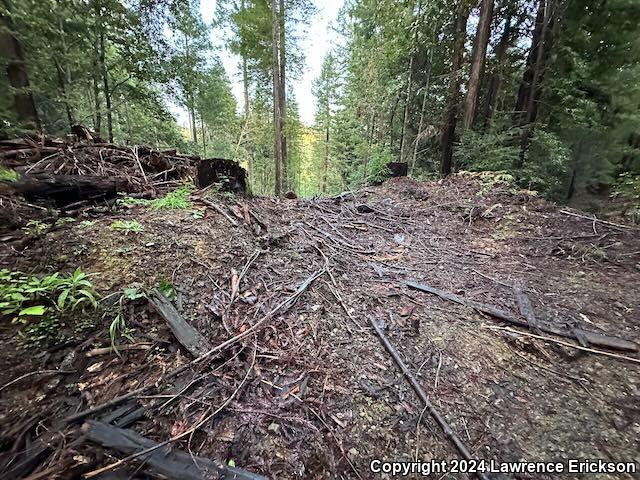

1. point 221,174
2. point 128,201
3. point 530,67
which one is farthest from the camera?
point 530,67

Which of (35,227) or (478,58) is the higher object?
(478,58)

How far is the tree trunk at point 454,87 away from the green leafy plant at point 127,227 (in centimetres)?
1008

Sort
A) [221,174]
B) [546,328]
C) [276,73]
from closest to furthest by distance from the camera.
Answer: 1. [546,328]
2. [221,174]
3. [276,73]

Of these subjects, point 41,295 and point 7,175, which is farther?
point 7,175

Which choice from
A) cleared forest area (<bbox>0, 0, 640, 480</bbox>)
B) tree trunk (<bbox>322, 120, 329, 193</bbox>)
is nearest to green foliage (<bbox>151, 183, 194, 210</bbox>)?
cleared forest area (<bbox>0, 0, 640, 480</bbox>)

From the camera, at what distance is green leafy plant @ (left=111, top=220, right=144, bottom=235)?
273cm

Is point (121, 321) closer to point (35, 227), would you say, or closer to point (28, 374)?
point (28, 374)

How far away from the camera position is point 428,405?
5.81 feet

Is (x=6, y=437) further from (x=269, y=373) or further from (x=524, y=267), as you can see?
(x=524, y=267)

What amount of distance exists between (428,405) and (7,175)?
444 centimetres

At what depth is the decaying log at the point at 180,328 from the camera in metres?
1.91

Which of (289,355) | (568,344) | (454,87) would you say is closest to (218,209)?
(289,355)

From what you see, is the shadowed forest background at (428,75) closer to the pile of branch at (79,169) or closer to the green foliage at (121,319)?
the pile of branch at (79,169)

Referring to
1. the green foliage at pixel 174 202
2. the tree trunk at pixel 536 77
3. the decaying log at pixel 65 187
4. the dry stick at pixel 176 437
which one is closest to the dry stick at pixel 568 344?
the dry stick at pixel 176 437
